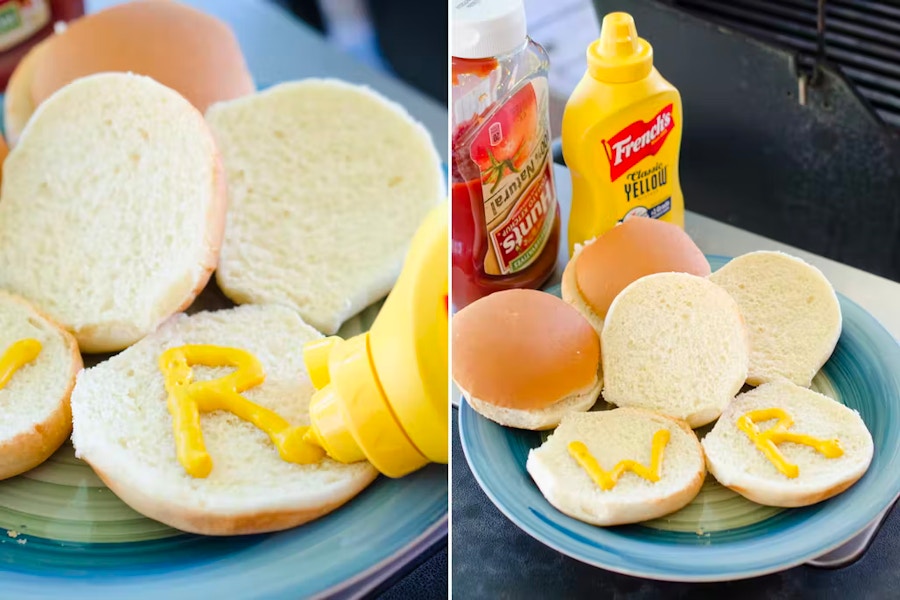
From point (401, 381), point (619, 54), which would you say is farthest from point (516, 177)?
point (401, 381)

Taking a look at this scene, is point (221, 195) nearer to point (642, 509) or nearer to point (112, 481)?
point (112, 481)

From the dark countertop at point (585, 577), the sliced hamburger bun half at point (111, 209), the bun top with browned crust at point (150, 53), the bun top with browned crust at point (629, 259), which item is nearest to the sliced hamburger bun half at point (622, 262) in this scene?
the bun top with browned crust at point (629, 259)

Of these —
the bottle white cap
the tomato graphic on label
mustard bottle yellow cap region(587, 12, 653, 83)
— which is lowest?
the tomato graphic on label

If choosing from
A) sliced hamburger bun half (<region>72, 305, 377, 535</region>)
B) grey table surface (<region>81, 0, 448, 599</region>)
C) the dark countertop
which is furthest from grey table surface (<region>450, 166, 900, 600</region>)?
grey table surface (<region>81, 0, 448, 599</region>)

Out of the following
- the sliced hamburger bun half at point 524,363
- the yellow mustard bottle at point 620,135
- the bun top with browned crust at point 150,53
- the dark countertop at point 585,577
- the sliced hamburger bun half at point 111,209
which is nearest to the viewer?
the dark countertop at point 585,577

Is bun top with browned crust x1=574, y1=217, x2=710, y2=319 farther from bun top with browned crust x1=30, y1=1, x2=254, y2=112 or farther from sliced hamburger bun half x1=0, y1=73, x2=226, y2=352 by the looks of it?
bun top with browned crust x1=30, y1=1, x2=254, y2=112

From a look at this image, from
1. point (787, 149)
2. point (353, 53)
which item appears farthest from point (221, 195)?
point (787, 149)

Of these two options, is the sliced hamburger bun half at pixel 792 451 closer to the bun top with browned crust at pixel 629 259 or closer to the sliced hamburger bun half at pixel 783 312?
the sliced hamburger bun half at pixel 783 312
